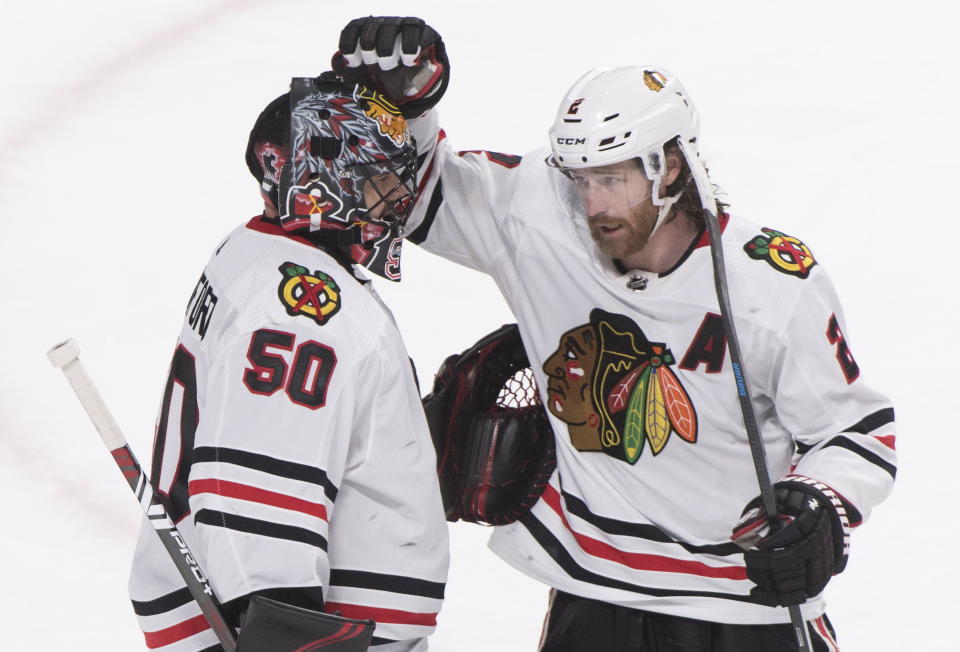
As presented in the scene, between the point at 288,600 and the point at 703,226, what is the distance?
97 centimetres

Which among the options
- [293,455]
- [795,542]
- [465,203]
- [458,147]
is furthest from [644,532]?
[458,147]

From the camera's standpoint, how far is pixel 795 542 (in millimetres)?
2127

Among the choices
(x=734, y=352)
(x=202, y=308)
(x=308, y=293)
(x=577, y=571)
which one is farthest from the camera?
(x=577, y=571)

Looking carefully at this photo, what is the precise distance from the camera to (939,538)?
3.68m

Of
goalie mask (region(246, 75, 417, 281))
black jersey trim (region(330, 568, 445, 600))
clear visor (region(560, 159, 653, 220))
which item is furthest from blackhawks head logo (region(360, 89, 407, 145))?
black jersey trim (region(330, 568, 445, 600))

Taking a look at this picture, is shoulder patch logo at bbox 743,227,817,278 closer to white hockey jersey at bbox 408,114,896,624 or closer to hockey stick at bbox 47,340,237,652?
white hockey jersey at bbox 408,114,896,624

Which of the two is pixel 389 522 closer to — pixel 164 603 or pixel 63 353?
pixel 164 603


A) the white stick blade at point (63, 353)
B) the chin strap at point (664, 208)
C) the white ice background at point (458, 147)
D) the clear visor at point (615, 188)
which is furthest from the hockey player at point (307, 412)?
the white ice background at point (458, 147)

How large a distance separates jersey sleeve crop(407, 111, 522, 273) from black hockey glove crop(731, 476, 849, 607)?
72 cm

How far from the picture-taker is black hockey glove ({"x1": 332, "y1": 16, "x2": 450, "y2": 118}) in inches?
91.9

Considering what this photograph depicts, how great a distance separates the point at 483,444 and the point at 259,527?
827mm

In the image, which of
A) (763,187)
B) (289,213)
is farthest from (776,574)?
(763,187)

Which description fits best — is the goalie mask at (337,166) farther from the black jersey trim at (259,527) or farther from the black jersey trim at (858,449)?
the black jersey trim at (858,449)

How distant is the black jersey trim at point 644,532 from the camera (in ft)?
8.05
